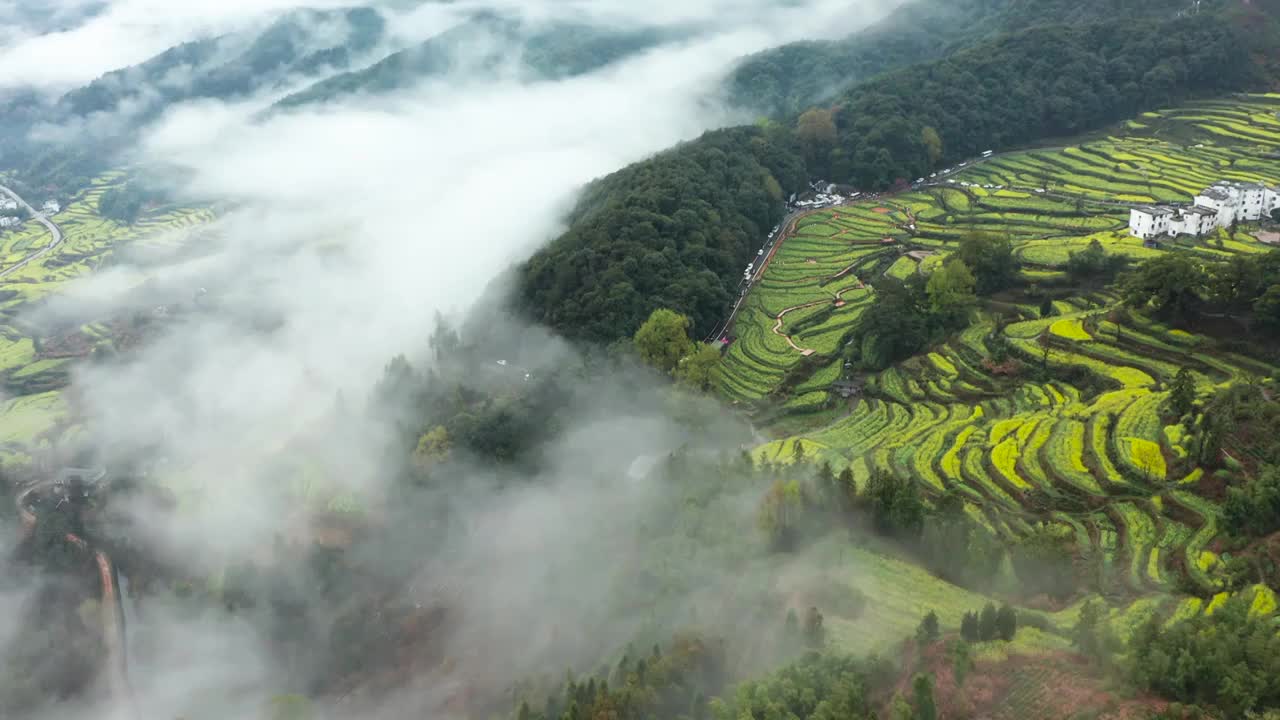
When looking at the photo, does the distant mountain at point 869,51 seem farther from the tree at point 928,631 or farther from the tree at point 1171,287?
the tree at point 928,631

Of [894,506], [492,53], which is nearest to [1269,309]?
[894,506]

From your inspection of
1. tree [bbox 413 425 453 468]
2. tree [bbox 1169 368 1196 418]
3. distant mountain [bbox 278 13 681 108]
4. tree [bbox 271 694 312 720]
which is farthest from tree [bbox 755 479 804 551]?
distant mountain [bbox 278 13 681 108]

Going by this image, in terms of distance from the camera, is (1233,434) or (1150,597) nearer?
(1150,597)

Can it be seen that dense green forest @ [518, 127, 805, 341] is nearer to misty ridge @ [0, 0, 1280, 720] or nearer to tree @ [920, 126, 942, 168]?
misty ridge @ [0, 0, 1280, 720]

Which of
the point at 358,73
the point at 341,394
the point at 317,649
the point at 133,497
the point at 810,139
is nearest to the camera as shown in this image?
the point at 317,649

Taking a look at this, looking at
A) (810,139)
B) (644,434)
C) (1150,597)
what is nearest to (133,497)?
(644,434)

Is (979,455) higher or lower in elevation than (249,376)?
higher

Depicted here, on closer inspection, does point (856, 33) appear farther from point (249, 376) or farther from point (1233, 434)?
point (1233, 434)
